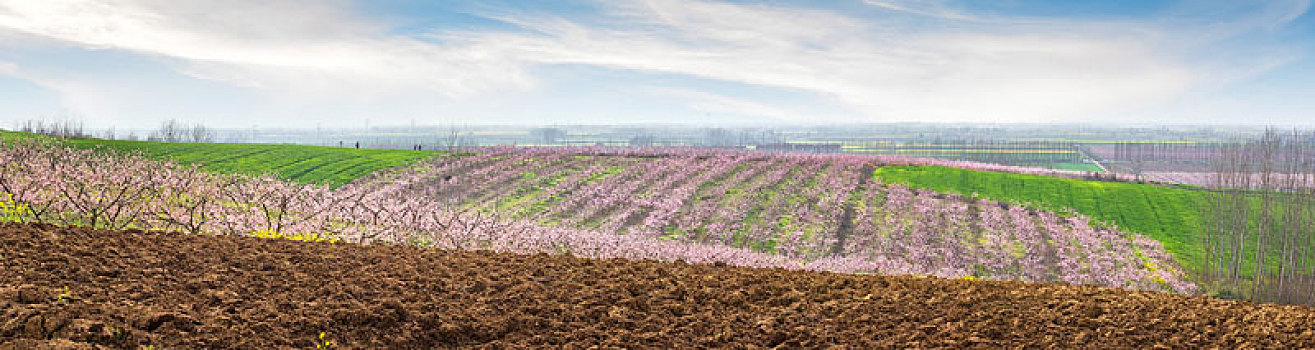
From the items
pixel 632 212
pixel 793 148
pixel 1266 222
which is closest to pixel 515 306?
pixel 632 212

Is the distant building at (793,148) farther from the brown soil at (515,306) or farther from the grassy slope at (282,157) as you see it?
the brown soil at (515,306)

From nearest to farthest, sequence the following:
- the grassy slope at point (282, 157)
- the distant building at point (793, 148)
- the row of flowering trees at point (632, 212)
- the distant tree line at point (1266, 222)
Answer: the row of flowering trees at point (632, 212), the distant tree line at point (1266, 222), the grassy slope at point (282, 157), the distant building at point (793, 148)

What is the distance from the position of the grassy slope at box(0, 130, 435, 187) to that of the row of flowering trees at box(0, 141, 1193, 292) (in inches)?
90.1

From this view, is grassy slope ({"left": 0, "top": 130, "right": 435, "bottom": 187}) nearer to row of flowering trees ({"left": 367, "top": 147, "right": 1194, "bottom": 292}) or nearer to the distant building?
row of flowering trees ({"left": 367, "top": 147, "right": 1194, "bottom": 292})

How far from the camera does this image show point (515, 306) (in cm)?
683

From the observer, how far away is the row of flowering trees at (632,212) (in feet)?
49.9

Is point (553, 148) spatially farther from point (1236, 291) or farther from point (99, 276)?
point (99, 276)

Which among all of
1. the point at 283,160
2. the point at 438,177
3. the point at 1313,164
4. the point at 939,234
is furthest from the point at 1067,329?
the point at 283,160

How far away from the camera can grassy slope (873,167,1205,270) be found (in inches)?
1016

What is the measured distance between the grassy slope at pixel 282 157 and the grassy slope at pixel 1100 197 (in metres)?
21.6

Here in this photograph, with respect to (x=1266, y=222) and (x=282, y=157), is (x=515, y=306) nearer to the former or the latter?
(x=1266, y=222)

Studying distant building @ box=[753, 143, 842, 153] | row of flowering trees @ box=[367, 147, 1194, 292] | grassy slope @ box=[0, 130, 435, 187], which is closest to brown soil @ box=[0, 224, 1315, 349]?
row of flowering trees @ box=[367, 147, 1194, 292]

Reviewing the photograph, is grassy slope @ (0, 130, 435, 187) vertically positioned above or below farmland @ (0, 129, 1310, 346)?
above

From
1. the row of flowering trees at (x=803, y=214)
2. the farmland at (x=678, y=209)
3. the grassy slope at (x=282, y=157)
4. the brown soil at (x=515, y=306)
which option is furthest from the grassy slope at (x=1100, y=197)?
the grassy slope at (x=282, y=157)
